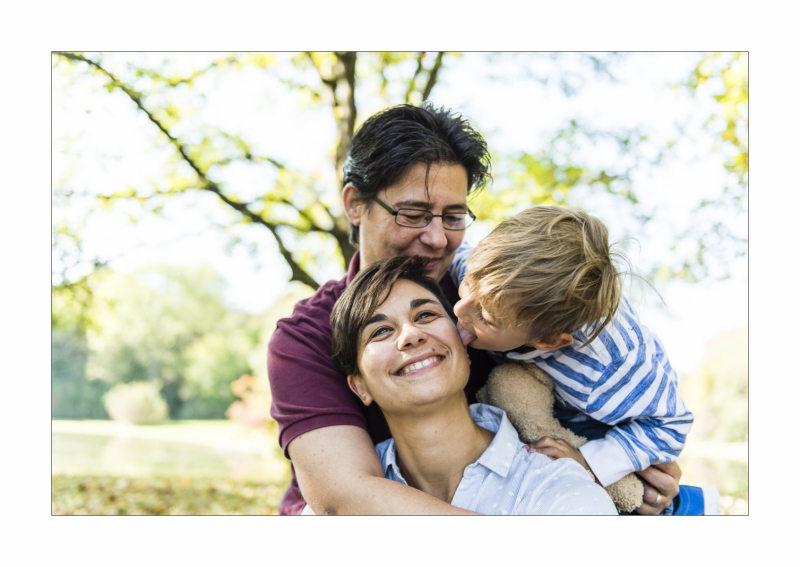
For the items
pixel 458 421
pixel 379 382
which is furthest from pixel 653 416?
pixel 379 382

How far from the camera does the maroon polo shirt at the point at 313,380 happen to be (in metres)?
A: 2.48

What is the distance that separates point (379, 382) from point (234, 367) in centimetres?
1215

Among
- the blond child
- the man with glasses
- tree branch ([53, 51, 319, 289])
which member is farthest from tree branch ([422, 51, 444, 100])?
the blond child

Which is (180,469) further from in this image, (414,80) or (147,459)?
(414,80)

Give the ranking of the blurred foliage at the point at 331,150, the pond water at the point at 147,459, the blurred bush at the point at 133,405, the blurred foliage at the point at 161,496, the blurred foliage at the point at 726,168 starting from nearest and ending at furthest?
the blurred foliage at the point at 726,168 < the blurred foliage at the point at 331,150 < the blurred foliage at the point at 161,496 < the pond water at the point at 147,459 < the blurred bush at the point at 133,405

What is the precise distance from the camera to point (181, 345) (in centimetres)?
1453

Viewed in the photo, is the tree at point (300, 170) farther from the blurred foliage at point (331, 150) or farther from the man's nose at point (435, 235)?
the man's nose at point (435, 235)

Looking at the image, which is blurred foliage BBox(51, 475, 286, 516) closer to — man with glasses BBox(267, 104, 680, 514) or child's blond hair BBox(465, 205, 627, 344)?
man with glasses BBox(267, 104, 680, 514)

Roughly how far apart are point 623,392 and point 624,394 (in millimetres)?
11

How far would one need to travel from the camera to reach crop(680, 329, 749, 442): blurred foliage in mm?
8258

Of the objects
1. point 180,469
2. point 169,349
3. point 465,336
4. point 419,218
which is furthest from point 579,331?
point 169,349

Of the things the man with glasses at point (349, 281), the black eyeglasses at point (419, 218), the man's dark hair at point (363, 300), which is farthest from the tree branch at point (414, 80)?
the man's dark hair at point (363, 300)

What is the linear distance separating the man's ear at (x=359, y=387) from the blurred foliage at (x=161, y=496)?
7.25m
